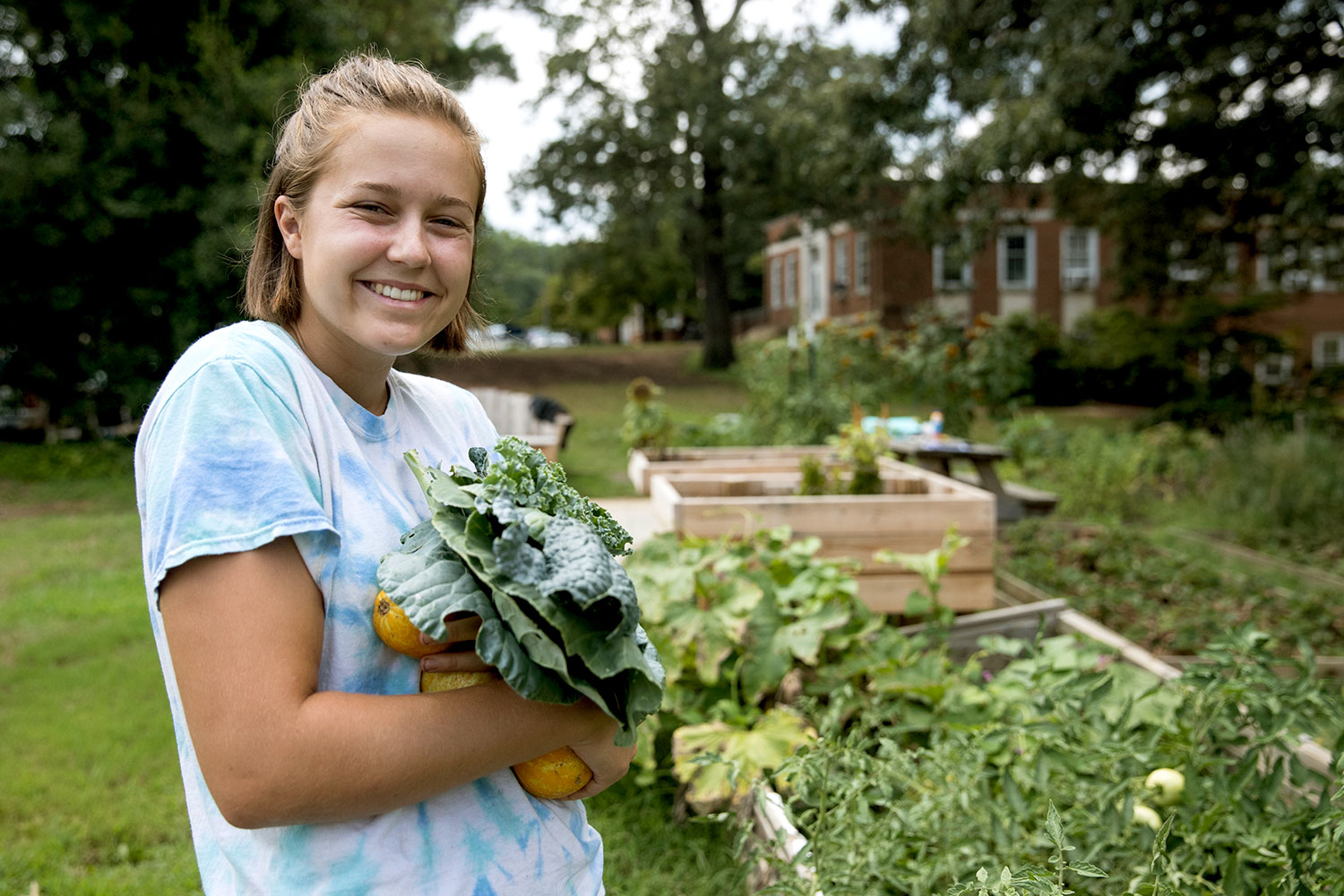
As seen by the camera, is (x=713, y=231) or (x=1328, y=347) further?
(x=1328, y=347)

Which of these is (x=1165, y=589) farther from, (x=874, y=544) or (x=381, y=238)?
(x=381, y=238)

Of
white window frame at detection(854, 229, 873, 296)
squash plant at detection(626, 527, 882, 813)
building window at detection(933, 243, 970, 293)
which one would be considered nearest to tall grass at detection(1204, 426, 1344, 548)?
squash plant at detection(626, 527, 882, 813)

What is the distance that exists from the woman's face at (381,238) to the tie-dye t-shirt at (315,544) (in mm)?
59

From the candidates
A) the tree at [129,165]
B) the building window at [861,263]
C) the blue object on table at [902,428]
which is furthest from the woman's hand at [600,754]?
the building window at [861,263]

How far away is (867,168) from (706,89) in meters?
9.79

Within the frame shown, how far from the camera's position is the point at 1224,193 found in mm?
14883

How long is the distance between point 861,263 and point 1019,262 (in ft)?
15.3

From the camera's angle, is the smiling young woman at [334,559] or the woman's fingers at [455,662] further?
the woman's fingers at [455,662]

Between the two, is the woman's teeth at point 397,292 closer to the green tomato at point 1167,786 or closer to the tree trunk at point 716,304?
the green tomato at point 1167,786

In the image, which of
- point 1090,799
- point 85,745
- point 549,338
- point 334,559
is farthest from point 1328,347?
point 549,338

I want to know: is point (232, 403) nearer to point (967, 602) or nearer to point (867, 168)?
point (967, 602)

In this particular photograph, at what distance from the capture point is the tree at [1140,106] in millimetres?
10070

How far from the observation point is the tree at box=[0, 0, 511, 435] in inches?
453

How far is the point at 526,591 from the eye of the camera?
93 centimetres
